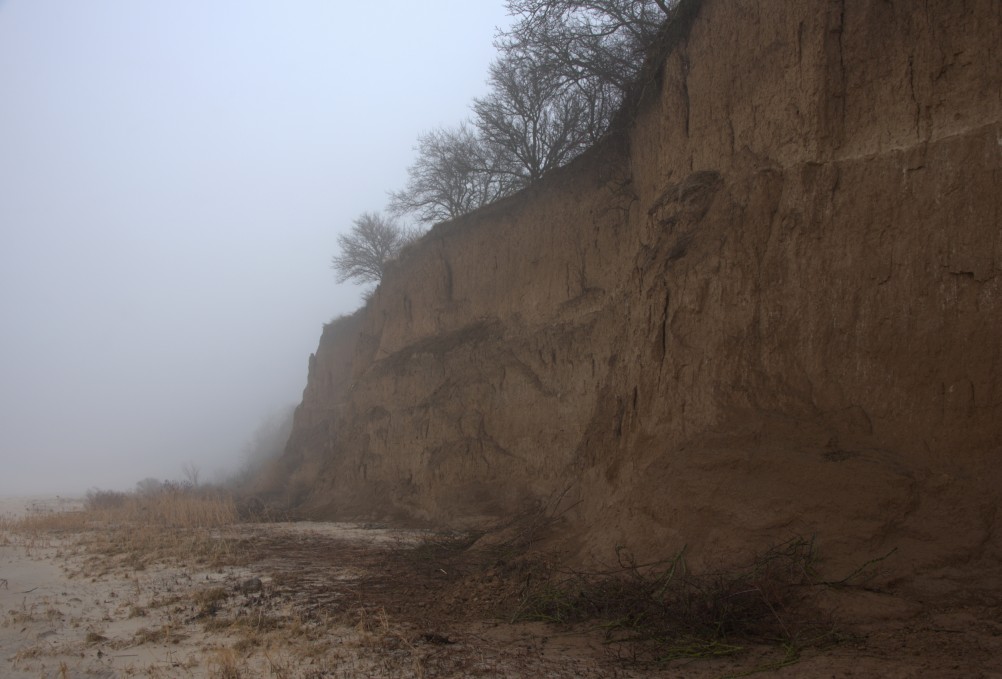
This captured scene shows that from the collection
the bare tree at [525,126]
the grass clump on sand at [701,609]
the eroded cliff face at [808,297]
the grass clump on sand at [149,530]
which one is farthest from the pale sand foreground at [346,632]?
the bare tree at [525,126]

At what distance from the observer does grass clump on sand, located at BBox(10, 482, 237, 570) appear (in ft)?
36.0

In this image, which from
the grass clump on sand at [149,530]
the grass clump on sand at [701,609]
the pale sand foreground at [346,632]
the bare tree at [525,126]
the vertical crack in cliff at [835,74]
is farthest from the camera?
the bare tree at [525,126]

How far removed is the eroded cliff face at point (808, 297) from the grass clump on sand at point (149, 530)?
6.54 metres

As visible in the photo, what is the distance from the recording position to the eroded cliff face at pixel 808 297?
5496 millimetres

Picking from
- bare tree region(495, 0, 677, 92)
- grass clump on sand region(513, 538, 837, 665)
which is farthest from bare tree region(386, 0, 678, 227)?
grass clump on sand region(513, 538, 837, 665)

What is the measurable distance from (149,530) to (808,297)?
44.0 feet

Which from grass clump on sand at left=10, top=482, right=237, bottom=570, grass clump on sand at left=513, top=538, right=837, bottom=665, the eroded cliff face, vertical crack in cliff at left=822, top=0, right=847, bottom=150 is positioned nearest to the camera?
grass clump on sand at left=513, top=538, right=837, bottom=665

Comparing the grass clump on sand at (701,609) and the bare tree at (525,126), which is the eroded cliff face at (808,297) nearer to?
the grass clump on sand at (701,609)

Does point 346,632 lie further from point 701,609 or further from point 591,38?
point 591,38

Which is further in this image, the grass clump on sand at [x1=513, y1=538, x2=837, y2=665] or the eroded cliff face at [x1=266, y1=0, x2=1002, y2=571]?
the eroded cliff face at [x1=266, y1=0, x2=1002, y2=571]

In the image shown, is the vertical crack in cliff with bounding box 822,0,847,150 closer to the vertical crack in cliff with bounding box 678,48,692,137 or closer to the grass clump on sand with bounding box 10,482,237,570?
the vertical crack in cliff with bounding box 678,48,692,137

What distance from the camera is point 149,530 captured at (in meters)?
13.9

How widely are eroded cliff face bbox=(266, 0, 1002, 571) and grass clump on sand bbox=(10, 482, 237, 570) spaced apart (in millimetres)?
6545

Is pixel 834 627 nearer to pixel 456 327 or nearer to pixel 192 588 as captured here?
pixel 192 588
